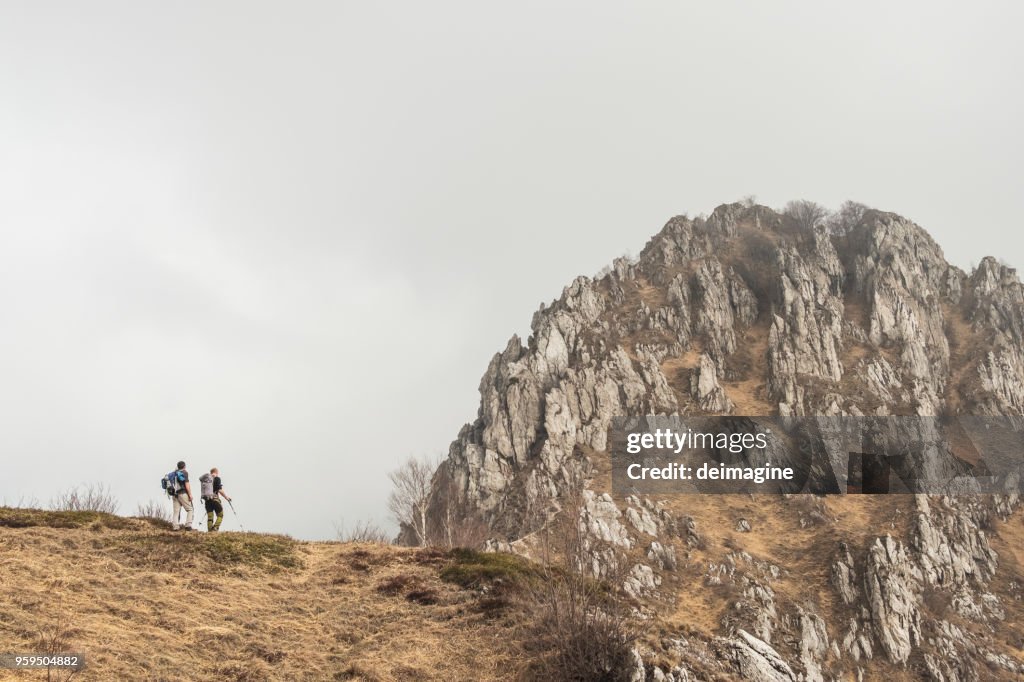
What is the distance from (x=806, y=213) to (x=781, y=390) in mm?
53306

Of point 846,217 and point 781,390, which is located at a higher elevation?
point 846,217

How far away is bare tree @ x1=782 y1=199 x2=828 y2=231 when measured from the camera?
113 meters

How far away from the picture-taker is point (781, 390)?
80.3m

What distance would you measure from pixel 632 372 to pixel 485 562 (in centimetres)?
5826

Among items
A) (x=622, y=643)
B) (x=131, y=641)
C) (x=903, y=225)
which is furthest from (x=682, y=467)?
(x=903, y=225)

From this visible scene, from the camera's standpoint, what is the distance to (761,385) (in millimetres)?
83312

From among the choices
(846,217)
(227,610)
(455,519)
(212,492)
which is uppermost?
(846,217)

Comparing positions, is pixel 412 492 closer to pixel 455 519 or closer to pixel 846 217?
Answer: pixel 455 519

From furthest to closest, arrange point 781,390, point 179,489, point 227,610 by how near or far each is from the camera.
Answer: point 781,390, point 179,489, point 227,610

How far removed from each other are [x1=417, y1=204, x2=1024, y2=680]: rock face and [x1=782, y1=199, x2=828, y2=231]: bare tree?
85.3 inches

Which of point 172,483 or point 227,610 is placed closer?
point 227,610

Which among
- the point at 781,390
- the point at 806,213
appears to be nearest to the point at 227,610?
the point at 781,390

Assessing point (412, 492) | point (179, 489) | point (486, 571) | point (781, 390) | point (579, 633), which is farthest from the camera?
point (781, 390)

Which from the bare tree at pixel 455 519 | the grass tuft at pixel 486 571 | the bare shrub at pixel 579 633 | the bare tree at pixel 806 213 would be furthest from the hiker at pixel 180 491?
the bare tree at pixel 806 213
